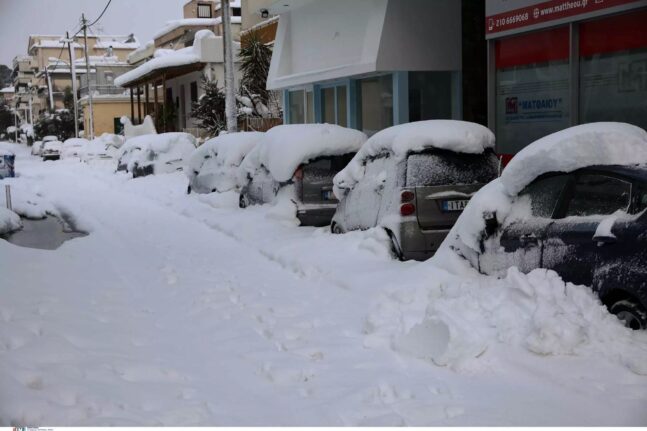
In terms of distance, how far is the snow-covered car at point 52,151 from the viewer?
139 feet

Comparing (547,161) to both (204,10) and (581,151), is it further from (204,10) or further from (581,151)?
(204,10)

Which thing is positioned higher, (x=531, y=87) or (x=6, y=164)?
(x=531, y=87)

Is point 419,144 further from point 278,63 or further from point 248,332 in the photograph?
point 278,63

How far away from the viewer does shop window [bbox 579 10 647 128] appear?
37.8 feet

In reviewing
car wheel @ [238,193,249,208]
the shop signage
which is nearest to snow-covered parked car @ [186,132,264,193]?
car wheel @ [238,193,249,208]

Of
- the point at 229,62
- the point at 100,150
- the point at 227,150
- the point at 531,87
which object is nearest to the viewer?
the point at 531,87

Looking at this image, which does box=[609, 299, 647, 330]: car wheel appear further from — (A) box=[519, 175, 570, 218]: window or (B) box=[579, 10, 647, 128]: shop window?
(B) box=[579, 10, 647, 128]: shop window

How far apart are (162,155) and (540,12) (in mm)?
15789

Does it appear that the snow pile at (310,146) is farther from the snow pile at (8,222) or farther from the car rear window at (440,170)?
the snow pile at (8,222)

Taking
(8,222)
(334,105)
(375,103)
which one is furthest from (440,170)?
(334,105)

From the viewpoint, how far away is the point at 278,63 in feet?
84.3

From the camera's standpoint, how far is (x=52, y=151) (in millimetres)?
42406

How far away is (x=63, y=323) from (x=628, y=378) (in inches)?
181

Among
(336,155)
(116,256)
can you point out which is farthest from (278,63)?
(116,256)
